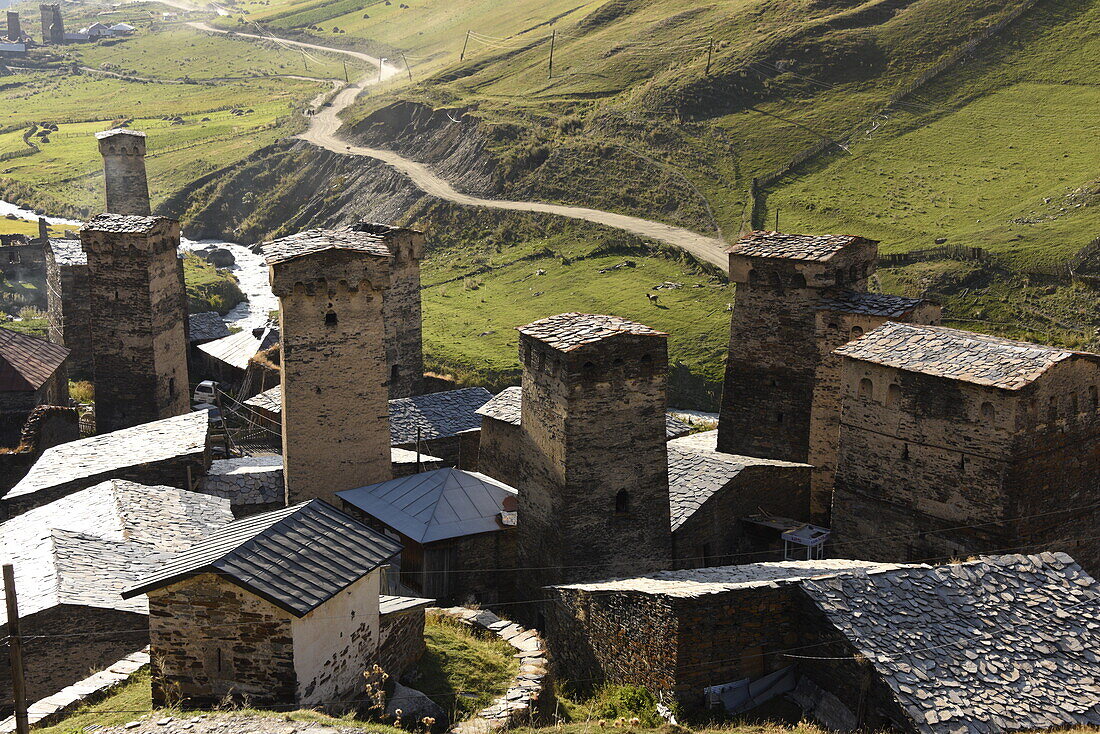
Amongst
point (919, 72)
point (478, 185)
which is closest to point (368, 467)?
point (478, 185)

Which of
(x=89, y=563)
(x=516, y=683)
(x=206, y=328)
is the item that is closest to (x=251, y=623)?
(x=516, y=683)

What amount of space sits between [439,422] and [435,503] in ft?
21.0

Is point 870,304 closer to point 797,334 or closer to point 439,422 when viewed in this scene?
point 797,334

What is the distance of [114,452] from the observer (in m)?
26.0

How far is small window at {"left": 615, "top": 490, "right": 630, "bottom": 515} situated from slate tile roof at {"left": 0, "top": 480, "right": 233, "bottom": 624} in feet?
26.0

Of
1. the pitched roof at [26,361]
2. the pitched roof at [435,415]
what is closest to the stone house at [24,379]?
the pitched roof at [26,361]

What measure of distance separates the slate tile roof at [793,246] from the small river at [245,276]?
76.3ft

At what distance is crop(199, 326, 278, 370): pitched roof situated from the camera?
38.7 m

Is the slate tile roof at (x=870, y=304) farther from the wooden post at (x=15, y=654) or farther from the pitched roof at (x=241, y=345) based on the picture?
the pitched roof at (x=241, y=345)

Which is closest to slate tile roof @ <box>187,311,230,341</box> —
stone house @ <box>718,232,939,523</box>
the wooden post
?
stone house @ <box>718,232,939,523</box>

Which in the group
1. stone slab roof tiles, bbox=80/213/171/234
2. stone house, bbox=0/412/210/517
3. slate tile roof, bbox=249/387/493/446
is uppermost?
stone slab roof tiles, bbox=80/213/171/234

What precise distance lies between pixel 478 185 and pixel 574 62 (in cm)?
1662

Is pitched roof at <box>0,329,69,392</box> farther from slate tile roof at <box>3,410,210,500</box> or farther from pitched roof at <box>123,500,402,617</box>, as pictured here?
pitched roof at <box>123,500,402,617</box>

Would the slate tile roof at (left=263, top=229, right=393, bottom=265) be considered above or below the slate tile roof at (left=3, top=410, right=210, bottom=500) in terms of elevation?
above
